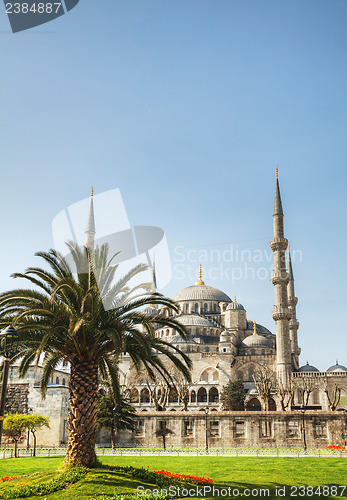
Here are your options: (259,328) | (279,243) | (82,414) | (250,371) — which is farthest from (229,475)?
(259,328)

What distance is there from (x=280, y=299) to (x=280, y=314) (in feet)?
5.67

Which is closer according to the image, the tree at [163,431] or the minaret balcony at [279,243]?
the tree at [163,431]

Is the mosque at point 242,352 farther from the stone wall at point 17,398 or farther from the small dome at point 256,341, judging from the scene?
the stone wall at point 17,398

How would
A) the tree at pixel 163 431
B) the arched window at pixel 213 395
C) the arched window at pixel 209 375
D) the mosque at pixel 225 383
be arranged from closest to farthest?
1. the mosque at pixel 225 383
2. the tree at pixel 163 431
3. the arched window at pixel 213 395
4. the arched window at pixel 209 375

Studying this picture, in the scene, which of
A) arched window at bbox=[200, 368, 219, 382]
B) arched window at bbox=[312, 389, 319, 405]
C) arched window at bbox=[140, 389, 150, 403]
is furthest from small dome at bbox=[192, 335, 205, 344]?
arched window at bbox=[312, 389, 319, 405]

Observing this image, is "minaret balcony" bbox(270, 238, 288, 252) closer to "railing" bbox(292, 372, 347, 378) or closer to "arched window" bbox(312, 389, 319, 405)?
"railing" bbox(292, 372, 347, 378)

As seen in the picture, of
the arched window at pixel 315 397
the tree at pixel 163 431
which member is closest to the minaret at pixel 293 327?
the arched window at pixel 315 397

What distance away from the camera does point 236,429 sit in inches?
1166

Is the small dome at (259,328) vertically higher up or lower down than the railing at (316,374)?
higher up

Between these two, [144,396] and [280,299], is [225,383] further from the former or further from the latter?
[280,299]

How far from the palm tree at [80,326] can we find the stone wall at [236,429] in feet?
58.5

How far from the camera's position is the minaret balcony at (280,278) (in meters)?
46.8

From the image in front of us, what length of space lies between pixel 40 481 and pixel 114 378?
10.0 feet

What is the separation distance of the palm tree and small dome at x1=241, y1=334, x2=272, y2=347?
45542 millimetres
